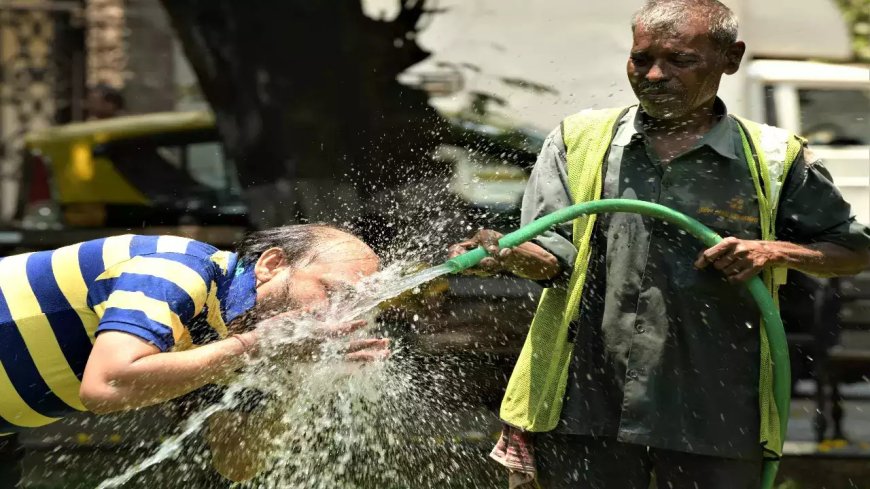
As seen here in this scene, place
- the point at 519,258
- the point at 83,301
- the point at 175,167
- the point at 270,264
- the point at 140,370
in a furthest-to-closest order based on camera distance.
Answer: the point at 175,167 < the point at 519,258 < the point at 270,264 < the point at 83,301 < the point at 140,370

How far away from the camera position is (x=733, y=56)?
10.6ft

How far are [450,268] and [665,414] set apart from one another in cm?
68

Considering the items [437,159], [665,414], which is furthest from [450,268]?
[437,159]

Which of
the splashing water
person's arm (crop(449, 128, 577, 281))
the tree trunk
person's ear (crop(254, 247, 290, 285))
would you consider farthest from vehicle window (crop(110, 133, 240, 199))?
person's ear (crop(254, 247, 290, 285))

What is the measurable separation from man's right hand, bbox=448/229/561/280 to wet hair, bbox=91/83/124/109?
4665mm

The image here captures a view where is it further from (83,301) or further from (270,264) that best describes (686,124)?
(83,301)

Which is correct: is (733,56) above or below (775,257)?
above

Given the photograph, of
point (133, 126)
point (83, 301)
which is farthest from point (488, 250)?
point (133, 126)

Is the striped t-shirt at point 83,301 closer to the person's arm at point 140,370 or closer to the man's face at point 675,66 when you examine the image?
the person's arm at point 140,370

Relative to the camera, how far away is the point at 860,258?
10.4 feet

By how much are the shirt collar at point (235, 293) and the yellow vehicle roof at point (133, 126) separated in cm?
416

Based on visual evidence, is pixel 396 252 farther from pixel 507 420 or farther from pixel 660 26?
pixel 660 26

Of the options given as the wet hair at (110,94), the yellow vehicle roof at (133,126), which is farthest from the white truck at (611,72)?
the wet hair at (110,94)

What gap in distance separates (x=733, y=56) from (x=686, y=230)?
534mm
